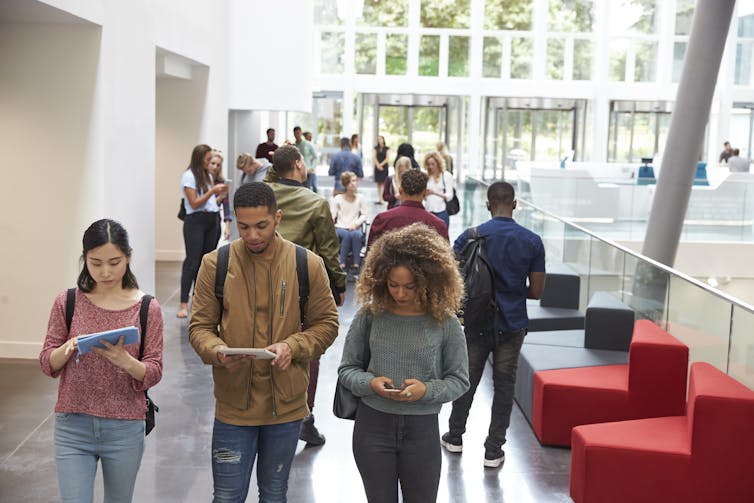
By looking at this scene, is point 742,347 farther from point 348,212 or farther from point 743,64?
point 743,64

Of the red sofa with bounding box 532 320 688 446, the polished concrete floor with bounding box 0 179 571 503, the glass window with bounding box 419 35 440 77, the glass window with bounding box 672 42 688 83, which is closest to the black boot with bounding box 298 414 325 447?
Result: the polished concrete floor with bounding box 0 179 571 503

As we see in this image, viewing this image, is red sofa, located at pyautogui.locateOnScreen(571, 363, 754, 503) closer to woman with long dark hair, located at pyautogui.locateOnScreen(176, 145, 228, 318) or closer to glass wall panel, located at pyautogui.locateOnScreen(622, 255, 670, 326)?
glass wall panel, located at pyautogui.locateOnScreen(622, 255, 670, 326)

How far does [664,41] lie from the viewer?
3212cm

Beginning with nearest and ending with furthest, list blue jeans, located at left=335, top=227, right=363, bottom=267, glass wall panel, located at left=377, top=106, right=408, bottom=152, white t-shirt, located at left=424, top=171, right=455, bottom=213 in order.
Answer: white t-shirt, located at left=424, top=171, right=455, bottom=213, blue jeans, located at left=335, top=227, right=363, bottom=267, glass wall panel, located at left=377, top=106, right=408, bottom=152

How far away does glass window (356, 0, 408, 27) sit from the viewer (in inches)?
1261

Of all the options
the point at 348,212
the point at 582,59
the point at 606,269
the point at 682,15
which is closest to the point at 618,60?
the point at 582,59

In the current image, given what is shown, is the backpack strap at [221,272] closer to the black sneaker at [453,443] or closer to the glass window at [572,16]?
the black sneaker at [453,443]

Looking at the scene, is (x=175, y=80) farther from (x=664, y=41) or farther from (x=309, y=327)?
(x=664, y=41)

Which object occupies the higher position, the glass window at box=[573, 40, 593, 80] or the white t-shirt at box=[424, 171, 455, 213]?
the glass window at box=[573, 40, 593, 80]

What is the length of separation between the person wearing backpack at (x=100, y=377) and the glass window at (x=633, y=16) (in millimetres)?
30375

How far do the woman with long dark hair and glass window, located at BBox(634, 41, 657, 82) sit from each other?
24.4 meters

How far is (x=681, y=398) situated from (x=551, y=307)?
3390 millimetres

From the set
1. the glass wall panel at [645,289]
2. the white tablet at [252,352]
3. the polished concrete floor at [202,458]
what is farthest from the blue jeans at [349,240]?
the white tablet at [252,352]

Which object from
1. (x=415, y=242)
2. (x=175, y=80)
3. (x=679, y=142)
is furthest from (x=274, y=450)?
(x=175, y=80)
